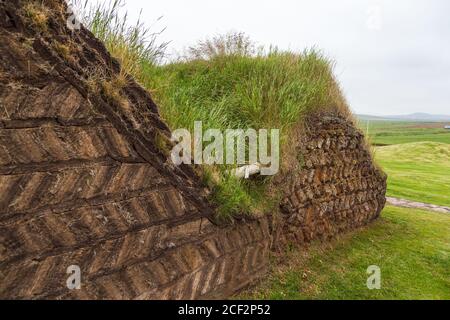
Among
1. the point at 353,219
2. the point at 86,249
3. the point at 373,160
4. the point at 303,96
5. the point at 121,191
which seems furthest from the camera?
the point at 373,160

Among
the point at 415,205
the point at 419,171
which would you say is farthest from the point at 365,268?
the point at 419,171

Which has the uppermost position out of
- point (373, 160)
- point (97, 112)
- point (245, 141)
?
point (97, 112)

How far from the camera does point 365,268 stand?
6.17 meters

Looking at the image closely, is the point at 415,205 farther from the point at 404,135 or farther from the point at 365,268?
the point at 404,135

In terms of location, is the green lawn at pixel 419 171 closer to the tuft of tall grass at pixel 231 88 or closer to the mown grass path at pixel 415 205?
the mown grass path at pixel 415 205

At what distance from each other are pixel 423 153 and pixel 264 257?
2815 centimetres

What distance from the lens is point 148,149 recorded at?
3449mm

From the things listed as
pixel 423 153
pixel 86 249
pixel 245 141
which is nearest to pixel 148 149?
pixel 86 249

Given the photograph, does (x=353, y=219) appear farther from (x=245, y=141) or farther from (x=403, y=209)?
(x=403, y=209)

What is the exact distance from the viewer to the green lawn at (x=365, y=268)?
16.9ft

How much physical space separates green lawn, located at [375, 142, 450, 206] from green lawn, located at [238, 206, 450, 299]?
10.9 feet

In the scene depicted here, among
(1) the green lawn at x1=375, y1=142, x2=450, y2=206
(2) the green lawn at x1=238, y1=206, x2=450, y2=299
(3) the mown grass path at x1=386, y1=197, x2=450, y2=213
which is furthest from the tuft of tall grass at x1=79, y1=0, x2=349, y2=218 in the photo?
(3) the mown grass path at x1=386, y1=197, x2=450, y2=213

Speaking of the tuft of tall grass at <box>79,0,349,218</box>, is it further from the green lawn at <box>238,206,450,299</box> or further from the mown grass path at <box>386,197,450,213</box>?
the mown grass path at <box>386,197,450,213</box>

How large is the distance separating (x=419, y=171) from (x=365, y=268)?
18162 millimetres
